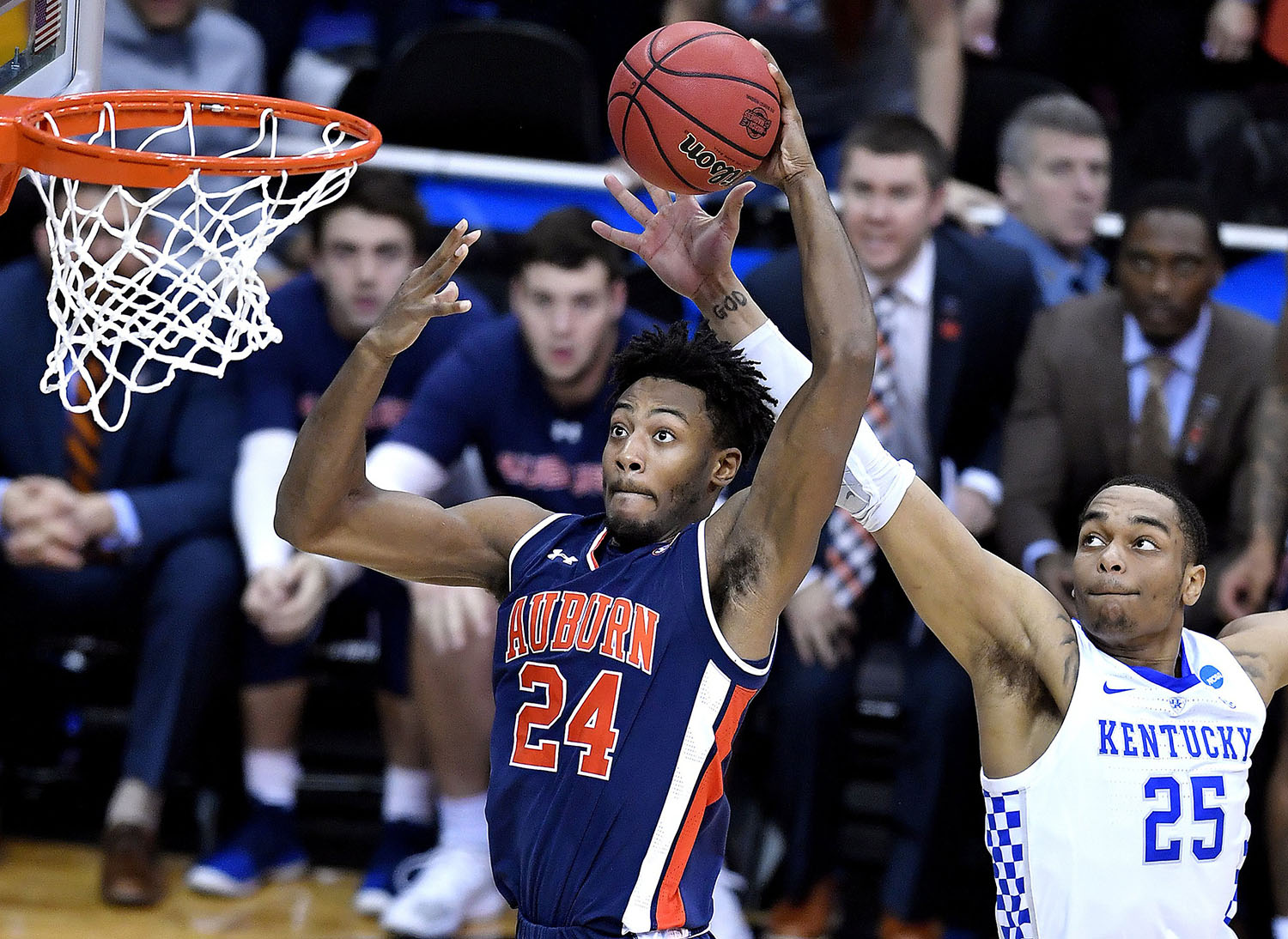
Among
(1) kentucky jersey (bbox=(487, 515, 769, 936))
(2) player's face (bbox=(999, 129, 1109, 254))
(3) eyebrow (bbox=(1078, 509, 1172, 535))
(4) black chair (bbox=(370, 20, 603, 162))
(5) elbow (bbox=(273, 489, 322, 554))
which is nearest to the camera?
(1) kentucky jersey (bbox=(487, 515, 769, 936))

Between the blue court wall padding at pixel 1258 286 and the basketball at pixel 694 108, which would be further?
the blue court wall padding at pixel 1258 286

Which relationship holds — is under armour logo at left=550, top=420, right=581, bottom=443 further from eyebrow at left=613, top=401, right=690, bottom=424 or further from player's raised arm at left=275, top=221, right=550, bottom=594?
eyebrow at left=613, top=401, right=690, bottom=424

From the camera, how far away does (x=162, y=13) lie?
6496 mm

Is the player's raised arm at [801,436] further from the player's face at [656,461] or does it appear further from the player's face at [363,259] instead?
Answer: the player's face at [363,259]

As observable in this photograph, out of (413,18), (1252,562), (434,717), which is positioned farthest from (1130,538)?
(413,18)

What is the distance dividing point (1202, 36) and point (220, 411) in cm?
435

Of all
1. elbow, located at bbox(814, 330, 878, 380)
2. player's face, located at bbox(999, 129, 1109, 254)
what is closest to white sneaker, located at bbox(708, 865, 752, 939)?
elbow, located at bbox(814, 330, 878, 380)

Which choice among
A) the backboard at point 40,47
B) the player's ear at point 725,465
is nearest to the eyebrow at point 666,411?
the player's ear at point 725,465

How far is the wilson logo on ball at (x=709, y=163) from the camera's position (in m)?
3.53

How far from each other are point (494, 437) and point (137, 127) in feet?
6.71

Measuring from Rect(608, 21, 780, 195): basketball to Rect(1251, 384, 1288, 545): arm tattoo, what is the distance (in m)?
2.58

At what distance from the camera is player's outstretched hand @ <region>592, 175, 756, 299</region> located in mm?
3713

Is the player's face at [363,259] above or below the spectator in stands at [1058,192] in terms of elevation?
below

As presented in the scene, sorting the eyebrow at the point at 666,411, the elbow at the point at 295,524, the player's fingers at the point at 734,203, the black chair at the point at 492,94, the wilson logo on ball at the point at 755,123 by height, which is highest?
the black chair at the point at 492,94
